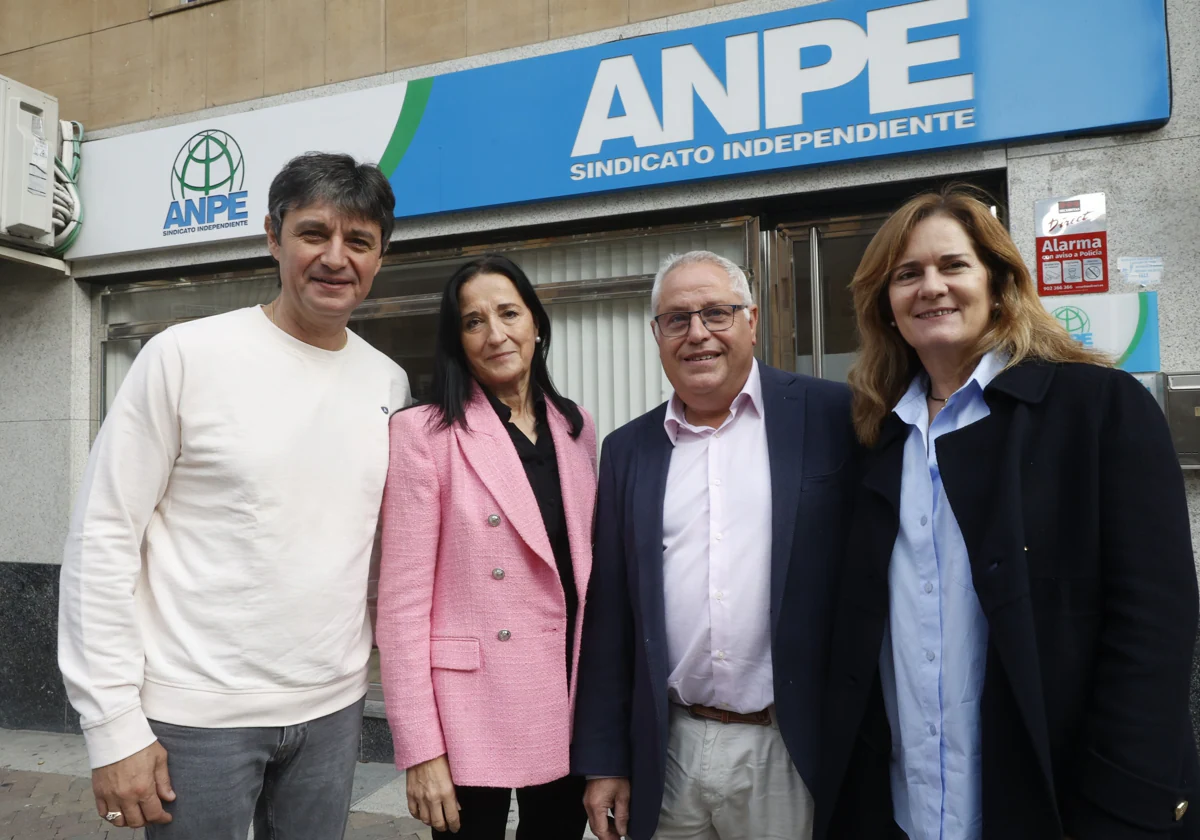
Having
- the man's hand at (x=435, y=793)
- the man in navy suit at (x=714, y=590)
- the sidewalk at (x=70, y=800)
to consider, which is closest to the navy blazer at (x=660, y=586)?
the man in navy suit at (x=714, y=590)

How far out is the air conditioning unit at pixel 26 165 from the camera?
5.29 m

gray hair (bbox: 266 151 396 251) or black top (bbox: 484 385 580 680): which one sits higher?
gray hair (bbox: 266 151 396 251)

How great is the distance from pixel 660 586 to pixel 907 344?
2.90 ft

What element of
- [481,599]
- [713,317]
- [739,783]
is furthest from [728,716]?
[713,317]

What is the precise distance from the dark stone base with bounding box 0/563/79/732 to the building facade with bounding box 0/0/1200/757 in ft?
0.07

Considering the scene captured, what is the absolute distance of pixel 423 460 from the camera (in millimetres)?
2242

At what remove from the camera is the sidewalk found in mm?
4078

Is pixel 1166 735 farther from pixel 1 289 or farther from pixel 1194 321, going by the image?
pixel 1 289

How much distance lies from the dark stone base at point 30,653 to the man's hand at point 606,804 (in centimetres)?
485

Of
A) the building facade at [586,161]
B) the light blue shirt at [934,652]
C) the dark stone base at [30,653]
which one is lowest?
the dark stone base at [30,653]

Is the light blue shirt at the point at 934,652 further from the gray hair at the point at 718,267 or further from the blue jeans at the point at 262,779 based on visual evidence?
the blue jeans at the point at 262,779

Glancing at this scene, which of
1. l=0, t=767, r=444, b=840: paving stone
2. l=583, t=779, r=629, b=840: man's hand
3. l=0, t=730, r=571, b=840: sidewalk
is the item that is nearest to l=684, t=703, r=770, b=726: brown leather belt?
l=583, t=779, r=629, b=840: man's hand

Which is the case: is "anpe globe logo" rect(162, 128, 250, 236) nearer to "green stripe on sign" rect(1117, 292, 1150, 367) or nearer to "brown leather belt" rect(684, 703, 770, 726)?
"brown leather belt" rect(684, 703, 770, 726)

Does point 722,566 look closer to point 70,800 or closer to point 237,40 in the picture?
point 70,800
